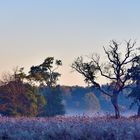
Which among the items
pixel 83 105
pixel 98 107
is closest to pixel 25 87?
pixel 98 107

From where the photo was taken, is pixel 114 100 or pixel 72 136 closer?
pixel 72 136

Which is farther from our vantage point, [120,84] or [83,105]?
[83,105]

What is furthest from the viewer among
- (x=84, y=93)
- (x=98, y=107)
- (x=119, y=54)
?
(x=84, y=93)

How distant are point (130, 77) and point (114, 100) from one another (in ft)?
10.2

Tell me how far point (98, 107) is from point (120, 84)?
260 feet

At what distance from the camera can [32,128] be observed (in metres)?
16.3

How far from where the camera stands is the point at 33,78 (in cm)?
7075

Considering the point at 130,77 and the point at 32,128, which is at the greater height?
the point at 130,77

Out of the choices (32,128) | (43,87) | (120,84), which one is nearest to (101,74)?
(120,84)

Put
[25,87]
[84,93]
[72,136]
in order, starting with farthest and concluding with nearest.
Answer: [84,93] → [25,87] → [72,136]

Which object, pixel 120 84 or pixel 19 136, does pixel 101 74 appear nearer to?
pixel 120 84

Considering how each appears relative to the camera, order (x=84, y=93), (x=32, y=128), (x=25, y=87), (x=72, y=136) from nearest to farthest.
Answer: (x=72, y=136) < (x=32, y=128) < (x=25, y=87) < (x=84, y=93)

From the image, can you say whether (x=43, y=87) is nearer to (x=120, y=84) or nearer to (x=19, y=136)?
(x=120, y=84)

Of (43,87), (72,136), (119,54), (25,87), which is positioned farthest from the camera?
(43,87)
